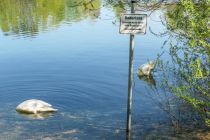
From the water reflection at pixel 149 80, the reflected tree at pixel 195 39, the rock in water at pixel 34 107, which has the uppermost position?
the reflected tree at pixel 195 39

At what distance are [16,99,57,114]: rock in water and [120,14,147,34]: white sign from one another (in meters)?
5.35

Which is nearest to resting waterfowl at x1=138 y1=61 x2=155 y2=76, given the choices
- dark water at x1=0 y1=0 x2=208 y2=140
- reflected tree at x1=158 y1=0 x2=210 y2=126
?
dark water at x1=0 y1=0 x2=208 y2=140

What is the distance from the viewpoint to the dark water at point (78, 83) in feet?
45.3

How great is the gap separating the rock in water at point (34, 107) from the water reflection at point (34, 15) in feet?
50.8

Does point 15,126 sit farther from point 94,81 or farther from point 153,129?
point 94,81

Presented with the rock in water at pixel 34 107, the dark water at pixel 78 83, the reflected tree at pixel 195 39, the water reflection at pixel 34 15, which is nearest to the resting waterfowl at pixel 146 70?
the dark water at pixel 78 83

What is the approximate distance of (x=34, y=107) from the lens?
15.4 m

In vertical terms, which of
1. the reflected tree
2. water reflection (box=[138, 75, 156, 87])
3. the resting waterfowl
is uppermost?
the reflected tree

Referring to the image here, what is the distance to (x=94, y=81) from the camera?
20.0m

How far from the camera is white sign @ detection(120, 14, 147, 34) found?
37.6 feet

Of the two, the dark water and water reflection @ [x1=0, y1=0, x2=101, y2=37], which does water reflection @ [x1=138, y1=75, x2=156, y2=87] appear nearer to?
the dark water

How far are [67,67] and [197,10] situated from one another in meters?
13.5

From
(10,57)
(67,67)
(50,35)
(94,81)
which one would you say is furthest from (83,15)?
(94,81)

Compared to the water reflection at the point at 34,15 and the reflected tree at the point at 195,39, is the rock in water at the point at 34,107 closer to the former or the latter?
the reflected tree at the point at 195,39
